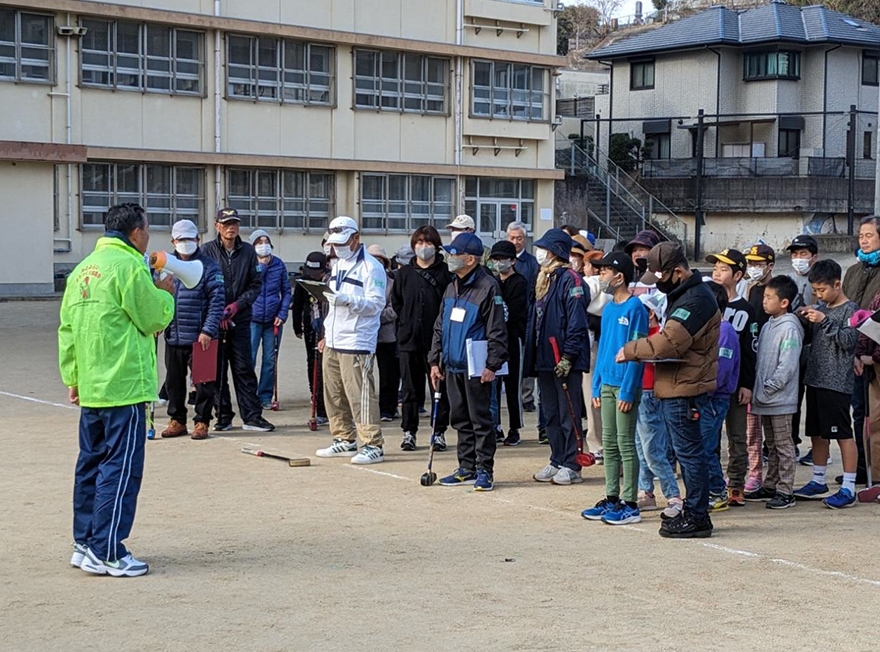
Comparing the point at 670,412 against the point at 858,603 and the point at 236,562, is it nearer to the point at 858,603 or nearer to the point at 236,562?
the point at 858,603

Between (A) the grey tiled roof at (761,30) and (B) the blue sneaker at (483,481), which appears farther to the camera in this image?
(A) the grey tiled roof at (761,30)

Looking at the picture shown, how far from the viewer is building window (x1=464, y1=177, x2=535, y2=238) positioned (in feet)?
146

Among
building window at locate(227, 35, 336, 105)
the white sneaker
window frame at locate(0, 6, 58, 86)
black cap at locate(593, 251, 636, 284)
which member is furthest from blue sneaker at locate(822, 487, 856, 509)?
building window at locate(227, 35, 336, 105)

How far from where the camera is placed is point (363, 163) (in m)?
40.9

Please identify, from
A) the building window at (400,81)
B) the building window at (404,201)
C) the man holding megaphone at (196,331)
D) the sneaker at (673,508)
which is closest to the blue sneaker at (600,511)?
the sneaker at (673,508)

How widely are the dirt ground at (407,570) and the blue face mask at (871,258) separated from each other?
2.16 meters

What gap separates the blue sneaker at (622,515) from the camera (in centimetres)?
903

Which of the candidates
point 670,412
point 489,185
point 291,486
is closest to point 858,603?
point 670,412

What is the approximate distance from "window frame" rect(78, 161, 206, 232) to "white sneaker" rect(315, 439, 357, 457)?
24732 mm

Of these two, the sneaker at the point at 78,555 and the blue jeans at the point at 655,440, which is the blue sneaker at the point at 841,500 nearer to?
the blue jeans at the point at 655,440

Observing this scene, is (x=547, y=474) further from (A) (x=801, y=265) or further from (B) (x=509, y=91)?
(B) (x=509, y=91)

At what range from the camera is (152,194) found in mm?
37000

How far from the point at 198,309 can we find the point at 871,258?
6.49 meters

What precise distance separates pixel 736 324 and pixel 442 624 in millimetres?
4217
